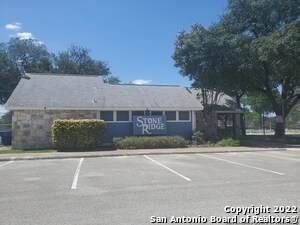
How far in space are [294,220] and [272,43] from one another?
778 inches

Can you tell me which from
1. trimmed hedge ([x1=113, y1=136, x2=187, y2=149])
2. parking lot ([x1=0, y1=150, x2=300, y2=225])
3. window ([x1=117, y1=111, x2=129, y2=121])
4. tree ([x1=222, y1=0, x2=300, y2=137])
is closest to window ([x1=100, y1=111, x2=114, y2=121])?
window ([x1=117, y1=111, x2=129, y2=121])

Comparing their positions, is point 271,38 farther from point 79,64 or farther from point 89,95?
point 79,64

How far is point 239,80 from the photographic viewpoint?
2745 centimetres

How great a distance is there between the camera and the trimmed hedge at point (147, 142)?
22.0m

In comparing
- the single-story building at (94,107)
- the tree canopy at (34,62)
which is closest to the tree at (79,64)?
the tree canopy at (34,62)

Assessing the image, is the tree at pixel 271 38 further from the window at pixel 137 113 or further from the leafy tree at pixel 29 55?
the leafy tree at pixel 29 55

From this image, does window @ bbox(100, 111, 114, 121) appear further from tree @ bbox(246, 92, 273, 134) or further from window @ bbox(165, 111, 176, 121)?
tree @ bbox(246, 92, 273, 134)

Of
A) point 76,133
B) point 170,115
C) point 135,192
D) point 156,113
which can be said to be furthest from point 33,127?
point 135,192

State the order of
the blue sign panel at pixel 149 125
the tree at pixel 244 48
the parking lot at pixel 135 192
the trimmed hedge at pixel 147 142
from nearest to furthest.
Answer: the parking lot at pixel 135 192, the trimmed hedge at pixel 147 142, the tree at pixel 244 48, the blue sign panel at pixel 149 125

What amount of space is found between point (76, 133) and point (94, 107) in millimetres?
2825

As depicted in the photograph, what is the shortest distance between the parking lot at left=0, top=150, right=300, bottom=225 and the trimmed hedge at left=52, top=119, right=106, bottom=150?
762 centimetres

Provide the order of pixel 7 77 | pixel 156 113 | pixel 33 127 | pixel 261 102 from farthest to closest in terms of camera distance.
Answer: pixel 261 102
pixel 7 77
pixel 156 113
pixel 33 127

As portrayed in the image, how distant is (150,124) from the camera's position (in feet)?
80.8

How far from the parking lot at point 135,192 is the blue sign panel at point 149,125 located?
10.9m
